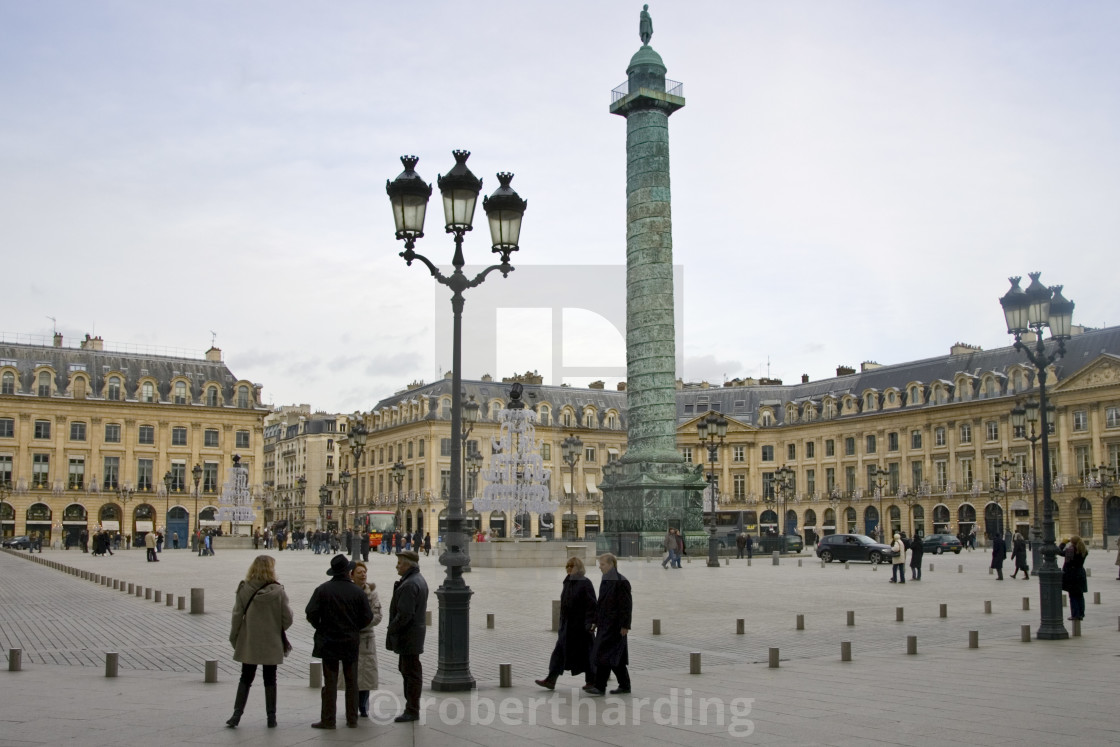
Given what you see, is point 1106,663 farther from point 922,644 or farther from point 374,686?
point 374,686

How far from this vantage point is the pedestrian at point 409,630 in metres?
8.17

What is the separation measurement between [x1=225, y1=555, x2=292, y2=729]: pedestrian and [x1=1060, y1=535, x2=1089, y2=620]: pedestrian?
420 inches

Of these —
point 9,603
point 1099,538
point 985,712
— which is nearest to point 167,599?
point 9,603

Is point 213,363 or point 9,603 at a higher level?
point 213,363

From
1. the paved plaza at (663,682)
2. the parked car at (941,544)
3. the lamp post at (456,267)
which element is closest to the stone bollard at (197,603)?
the paved plaza at (663,682)

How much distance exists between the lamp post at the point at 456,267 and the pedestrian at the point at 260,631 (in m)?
1.59

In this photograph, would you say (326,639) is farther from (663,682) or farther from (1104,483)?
(1104,483)

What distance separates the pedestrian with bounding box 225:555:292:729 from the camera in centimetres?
789

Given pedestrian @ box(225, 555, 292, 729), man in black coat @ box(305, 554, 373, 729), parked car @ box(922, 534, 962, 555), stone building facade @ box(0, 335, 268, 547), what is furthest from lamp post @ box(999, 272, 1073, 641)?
stone building facade @ box(0, 335, 268, 547)

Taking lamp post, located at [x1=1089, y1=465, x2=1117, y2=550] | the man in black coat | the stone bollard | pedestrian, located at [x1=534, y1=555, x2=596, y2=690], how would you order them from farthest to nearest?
lamp post, located at [x1=1089, y1=465, x2=1117, y2=550]
the stone bollard
pedestrian, located at [x1=534, y1=555, x2=596, y2=690]
the man in black coat

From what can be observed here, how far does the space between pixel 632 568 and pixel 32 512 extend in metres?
49.6

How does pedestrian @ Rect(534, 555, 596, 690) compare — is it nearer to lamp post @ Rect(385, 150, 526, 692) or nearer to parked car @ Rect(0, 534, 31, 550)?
lamp post @ Rect(385, 150, 526, 692)

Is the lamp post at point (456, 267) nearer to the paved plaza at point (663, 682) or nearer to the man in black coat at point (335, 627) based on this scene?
the paved plaza at point (663, 682)

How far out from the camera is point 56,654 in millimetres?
12125
